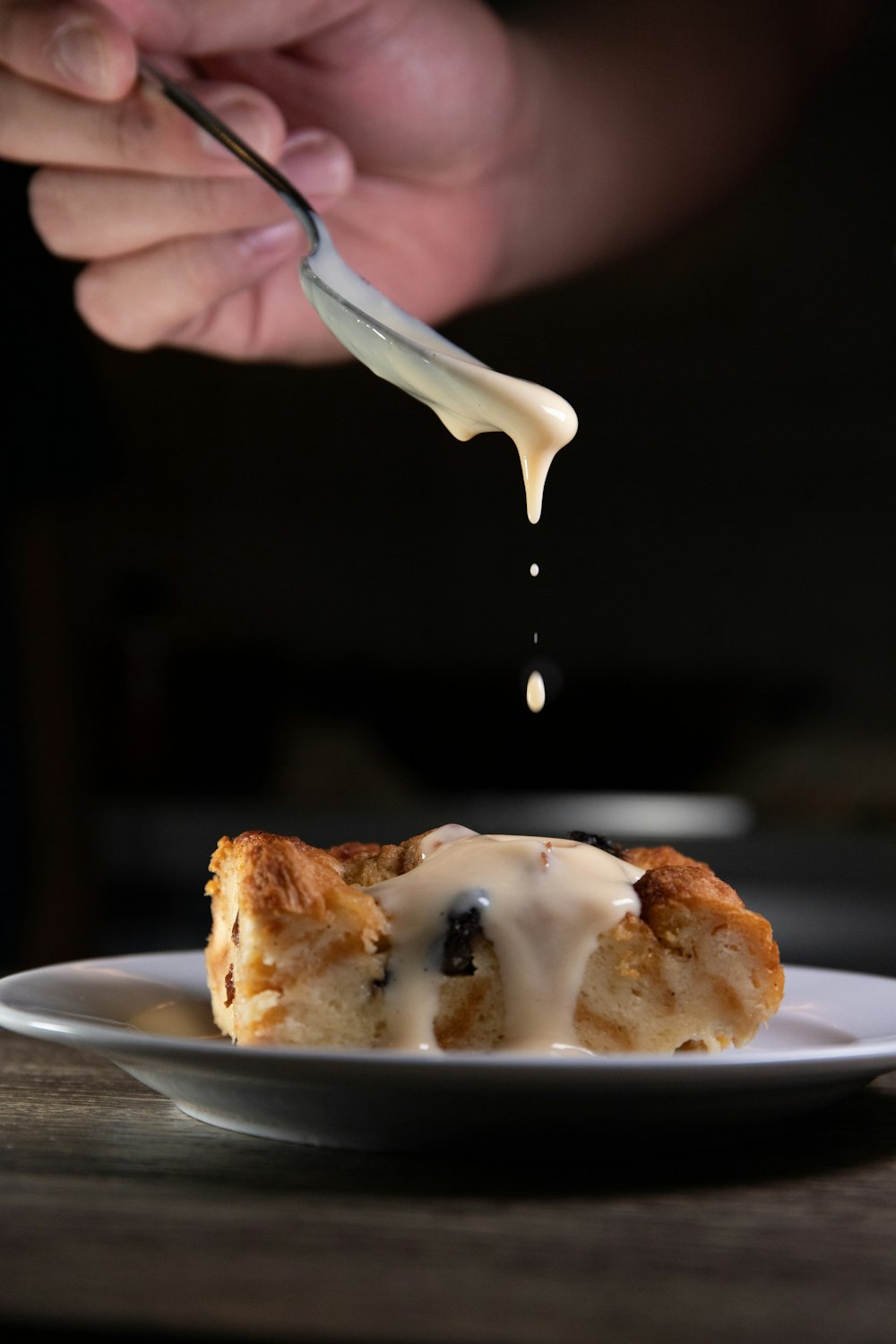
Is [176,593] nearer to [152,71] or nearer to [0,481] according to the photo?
[0,481]

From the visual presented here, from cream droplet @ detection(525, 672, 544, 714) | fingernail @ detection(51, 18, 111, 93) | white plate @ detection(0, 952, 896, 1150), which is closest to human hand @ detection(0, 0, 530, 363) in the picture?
fingernail @ detection(51, 18, 111, 93)

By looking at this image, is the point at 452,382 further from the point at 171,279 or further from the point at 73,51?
the point at 171,279

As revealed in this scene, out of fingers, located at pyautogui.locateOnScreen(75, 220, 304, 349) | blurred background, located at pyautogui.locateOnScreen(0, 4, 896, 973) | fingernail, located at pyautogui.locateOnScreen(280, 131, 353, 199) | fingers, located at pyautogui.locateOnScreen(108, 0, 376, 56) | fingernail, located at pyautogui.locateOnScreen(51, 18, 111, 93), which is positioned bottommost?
blurred background, located at pyautogui.locateOnScreen(0, 4, 896, 973)

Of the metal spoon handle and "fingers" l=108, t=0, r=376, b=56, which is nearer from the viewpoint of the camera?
the metal spoon handle

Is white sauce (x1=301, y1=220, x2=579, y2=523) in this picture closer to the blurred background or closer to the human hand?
the human hand

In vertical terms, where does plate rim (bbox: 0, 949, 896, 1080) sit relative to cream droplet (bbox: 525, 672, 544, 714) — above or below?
below

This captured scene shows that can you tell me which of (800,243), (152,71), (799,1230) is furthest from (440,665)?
(799,1230)

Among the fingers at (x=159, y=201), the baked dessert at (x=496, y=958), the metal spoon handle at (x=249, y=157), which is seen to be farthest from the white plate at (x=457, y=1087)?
the fingers at (x=159, y=201)

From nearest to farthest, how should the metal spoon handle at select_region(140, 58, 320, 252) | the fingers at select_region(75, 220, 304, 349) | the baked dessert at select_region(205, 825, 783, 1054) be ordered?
the baked dessert at select_region(205, 825, 783, 1054)
the metal spoon handle at select_region(140, 58, 320, 252)
the fingers at select_region(75, 220, 304, 349)
